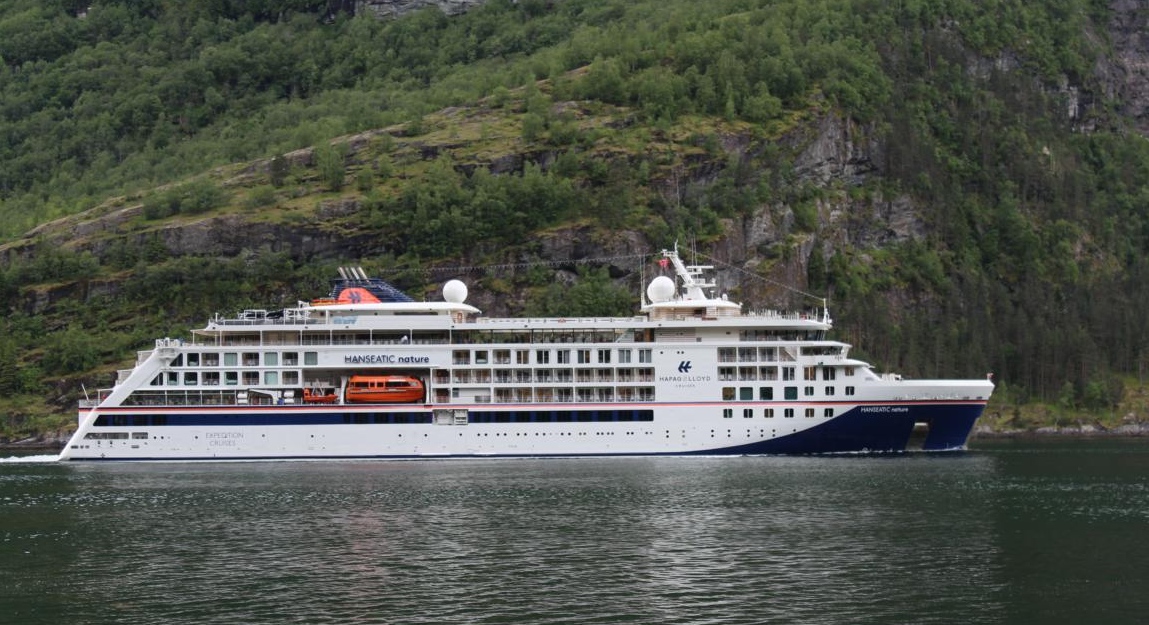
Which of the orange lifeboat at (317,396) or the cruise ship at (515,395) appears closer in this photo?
the cruise ship at (515,395)

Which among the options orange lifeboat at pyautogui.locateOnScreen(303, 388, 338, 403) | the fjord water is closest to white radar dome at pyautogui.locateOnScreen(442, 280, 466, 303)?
orange lifeboat at pyautogui.locateOnScreen(303, 388, 338, 403)

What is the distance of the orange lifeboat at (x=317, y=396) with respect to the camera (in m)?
81.4

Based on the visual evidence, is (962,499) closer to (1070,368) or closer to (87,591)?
(87,591)

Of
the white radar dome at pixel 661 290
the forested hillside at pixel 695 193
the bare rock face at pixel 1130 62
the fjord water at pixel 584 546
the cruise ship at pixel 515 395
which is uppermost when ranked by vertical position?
the bare rock face at pixel 1130 62

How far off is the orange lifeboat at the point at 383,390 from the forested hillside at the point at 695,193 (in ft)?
120

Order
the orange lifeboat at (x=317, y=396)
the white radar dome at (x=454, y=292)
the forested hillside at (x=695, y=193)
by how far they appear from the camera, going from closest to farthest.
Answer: the orange lifeboat at (x=317, y=396)
the white radar dome at (x=454, y=292)
the forested hillside at (x=695, y=193)

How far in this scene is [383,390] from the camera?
81250 millimetres

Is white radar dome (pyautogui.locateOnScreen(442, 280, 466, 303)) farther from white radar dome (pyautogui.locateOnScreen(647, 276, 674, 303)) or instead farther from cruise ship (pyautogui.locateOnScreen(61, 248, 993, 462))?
white radar dome (pyautogui.locateOnScreen(647, 276, 674, 303))

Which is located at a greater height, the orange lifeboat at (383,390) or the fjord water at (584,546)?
the orange lifeboat at (383,390)

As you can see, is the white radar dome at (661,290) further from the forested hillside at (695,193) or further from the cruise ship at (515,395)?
the forested hillside at (695,193)

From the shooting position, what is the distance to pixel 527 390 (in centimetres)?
8156

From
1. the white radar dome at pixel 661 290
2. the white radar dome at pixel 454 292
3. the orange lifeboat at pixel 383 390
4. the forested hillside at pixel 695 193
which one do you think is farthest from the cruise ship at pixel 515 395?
the forested hillside at pixel 695 193

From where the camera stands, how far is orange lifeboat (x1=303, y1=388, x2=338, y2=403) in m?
81.4

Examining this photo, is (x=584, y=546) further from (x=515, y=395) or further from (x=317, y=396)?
(x=317, y=396)
